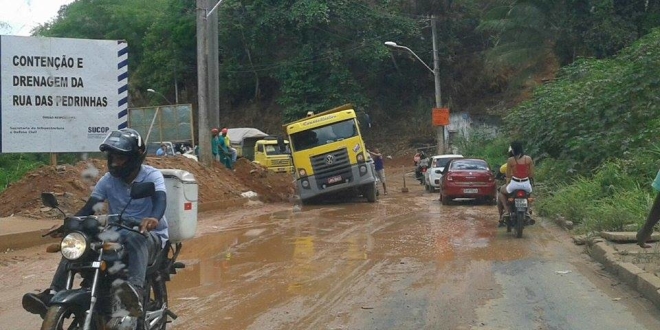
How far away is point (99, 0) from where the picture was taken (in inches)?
2468

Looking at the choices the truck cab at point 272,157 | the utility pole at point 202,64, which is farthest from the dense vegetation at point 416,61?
the truck cab at point 272,157

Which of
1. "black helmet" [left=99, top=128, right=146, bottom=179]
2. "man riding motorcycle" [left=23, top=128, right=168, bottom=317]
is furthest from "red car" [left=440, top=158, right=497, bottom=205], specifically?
"black helmet" [left=99, top=128, right=146, bottom=179]

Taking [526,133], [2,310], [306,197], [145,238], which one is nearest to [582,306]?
[145,238]

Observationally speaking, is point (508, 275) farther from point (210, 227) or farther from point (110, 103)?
point (110, 103)

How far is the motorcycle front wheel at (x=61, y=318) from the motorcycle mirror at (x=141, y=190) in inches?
33.7

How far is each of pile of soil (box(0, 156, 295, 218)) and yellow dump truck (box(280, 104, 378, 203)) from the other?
1764 mm

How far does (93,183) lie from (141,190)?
13.0 m

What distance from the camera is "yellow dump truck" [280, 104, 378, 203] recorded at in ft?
80.7

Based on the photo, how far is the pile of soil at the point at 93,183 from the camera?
1625 cm

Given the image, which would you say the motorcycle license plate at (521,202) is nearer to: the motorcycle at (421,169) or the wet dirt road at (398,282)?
the wet dirt road at (398,282)

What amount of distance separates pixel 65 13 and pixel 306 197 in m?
44.5

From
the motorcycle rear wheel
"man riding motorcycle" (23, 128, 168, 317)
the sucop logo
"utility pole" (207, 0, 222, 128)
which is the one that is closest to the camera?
"man riding motorcycle" (23, 128, 168, 317)

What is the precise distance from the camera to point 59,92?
16922mm

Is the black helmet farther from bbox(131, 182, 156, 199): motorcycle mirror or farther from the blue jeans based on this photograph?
the blue jeans
